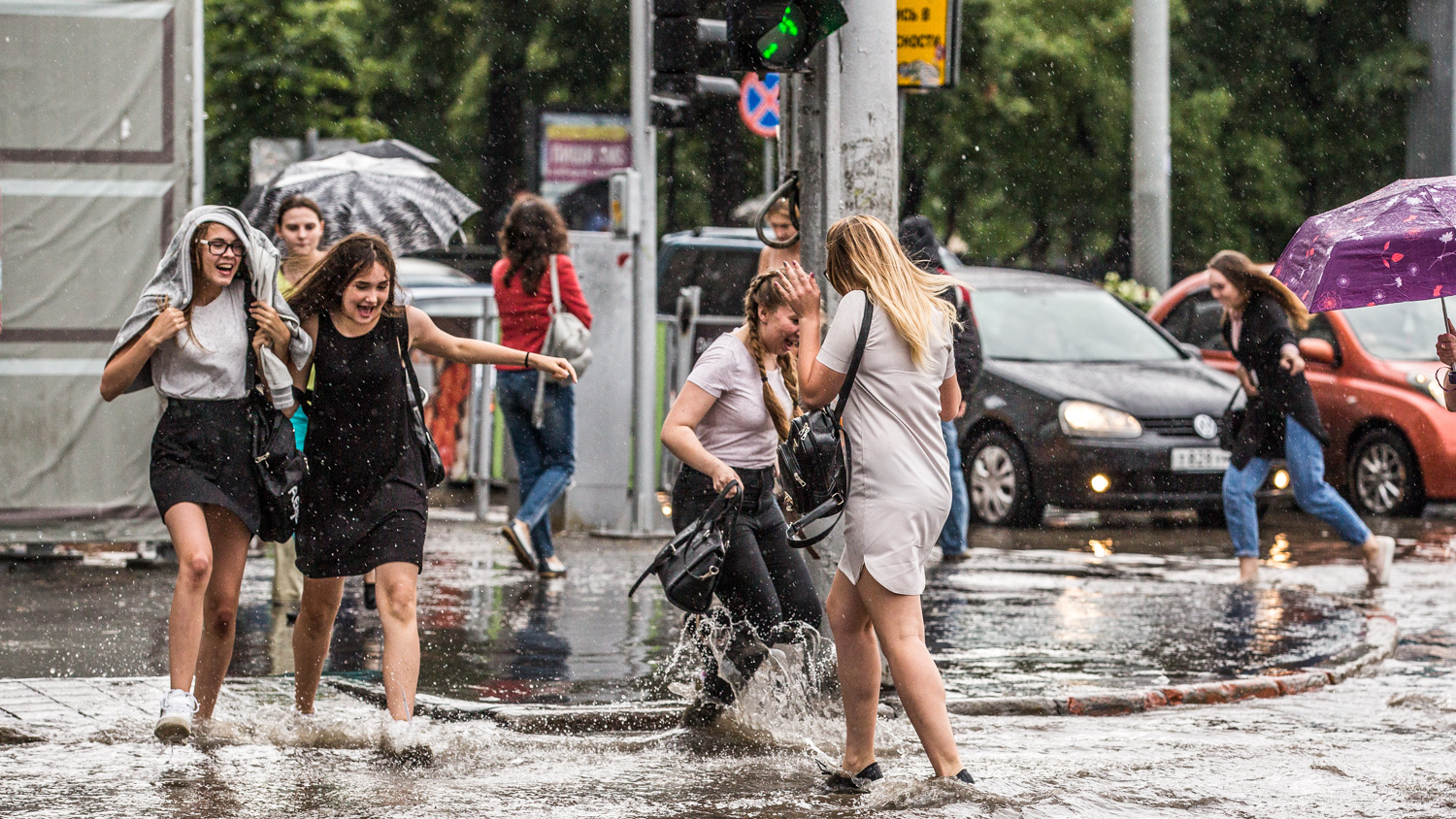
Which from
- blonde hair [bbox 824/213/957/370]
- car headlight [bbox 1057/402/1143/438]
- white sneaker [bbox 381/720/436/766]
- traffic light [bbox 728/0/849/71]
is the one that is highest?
traffic light [bbox 728/0/849/71]

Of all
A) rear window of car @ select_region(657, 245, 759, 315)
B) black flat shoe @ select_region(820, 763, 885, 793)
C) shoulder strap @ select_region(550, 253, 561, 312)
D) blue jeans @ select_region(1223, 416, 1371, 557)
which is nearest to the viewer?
black flat shoe @ select_region(820, 763, 885, 793)

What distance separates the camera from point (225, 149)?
82.3 feet

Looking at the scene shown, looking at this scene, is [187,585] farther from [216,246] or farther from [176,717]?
[216,246]

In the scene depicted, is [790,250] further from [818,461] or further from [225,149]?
[225,149]

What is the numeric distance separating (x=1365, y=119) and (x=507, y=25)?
493 inches

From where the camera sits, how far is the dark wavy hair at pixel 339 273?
6.54m

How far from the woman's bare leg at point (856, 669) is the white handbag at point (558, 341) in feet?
16.1

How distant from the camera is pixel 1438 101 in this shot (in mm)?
20734

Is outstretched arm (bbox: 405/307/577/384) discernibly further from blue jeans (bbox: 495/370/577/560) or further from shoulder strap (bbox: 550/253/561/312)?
shoulder strap (bbox: 550/253/561/312)

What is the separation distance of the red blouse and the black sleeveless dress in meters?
4.40

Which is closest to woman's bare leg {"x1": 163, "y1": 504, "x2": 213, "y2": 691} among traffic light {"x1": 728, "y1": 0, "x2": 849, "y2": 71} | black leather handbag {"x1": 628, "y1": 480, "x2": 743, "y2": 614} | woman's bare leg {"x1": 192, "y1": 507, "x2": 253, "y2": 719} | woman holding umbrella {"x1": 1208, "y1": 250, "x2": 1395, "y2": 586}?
woman's bare leg {"x1": 192, "y1": 507, "x2": 253, "y2": 719}

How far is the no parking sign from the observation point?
15136mm

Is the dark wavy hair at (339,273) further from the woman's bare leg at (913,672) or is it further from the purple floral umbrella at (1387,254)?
the purple floral umbrella at (1387,254)

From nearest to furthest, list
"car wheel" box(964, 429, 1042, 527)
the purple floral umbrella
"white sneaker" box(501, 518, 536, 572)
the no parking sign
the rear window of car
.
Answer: the purple floral umbrella → "white sneaker" box(501, 518, 536, 572) → "car wheel" box(964, 429, 1042, 527) → the no parking sign → the rear window of car
